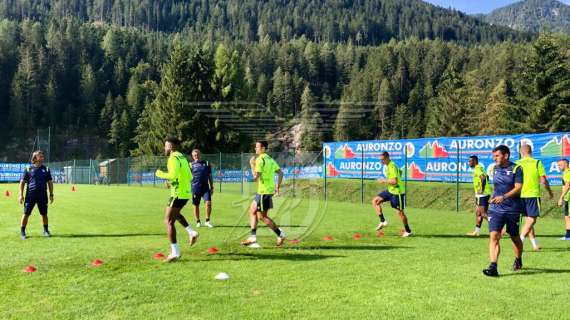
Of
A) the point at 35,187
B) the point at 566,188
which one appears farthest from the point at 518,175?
the point at 35,187

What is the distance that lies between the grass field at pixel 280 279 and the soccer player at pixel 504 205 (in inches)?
18.6

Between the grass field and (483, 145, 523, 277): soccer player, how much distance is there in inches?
→ 18.6

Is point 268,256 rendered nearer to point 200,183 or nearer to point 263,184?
point 263,184

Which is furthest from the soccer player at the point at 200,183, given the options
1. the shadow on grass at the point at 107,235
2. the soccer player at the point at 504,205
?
the soccer player at the point at 504,205

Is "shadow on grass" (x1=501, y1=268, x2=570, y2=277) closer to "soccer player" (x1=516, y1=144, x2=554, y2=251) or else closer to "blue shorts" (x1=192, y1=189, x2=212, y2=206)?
"soccer player" (x1=516, y1=144, x2=554, y2=251)

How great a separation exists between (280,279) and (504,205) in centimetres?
371

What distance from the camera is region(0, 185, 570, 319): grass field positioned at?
227 inches

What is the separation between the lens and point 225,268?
26.6 ft

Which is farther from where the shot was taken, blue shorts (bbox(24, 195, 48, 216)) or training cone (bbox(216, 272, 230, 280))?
blue shorts (bbox(24, 195, 48, 216))

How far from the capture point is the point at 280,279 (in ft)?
24.0

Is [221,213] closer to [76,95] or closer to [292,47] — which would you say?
[76,95]

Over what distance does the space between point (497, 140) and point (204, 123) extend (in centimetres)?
4938

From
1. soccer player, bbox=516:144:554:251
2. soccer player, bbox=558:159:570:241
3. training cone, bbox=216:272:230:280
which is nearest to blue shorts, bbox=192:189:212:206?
training cone, bbox=216:272:230:280

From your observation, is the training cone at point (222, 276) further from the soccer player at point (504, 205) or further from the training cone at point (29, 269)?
the soccer player at point (504, 205)
